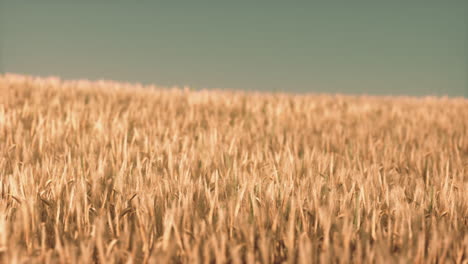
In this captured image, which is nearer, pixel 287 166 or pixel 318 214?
pixel 318 214

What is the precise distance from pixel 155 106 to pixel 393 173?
122 inches

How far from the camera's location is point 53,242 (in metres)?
1.47

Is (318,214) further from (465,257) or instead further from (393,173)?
(393,173)

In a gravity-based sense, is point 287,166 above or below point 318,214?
above

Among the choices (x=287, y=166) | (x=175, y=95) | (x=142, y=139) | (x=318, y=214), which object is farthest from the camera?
(x=175, y=95)

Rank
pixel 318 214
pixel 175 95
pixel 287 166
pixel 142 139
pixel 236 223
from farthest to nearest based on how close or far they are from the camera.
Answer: pixel 175 95, pixel 142 139, pixel 287 166, pixel 318 214, pixel 236 223

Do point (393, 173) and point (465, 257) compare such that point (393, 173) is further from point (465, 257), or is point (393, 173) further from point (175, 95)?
point (175, 95)

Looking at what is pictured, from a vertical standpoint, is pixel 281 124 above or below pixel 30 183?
above

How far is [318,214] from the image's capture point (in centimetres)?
153

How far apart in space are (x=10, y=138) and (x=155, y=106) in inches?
85.2

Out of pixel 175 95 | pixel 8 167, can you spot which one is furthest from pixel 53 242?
pixel 175 95

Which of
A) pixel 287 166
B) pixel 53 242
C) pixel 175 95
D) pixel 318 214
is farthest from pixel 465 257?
pixel 175 95

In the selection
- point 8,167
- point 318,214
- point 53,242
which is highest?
point 8,167

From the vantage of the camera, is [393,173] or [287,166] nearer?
[287,166]
